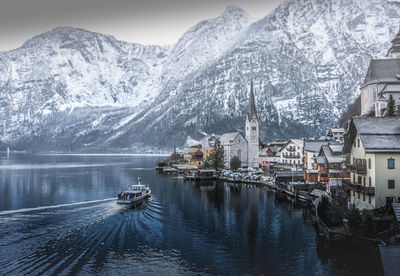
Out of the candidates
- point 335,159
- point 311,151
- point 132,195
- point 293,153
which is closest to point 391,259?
point 335,159

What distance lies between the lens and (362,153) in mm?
52188

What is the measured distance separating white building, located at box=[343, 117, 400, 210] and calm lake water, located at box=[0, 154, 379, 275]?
31.1 feet

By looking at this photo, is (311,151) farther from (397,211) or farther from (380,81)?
(397,211)

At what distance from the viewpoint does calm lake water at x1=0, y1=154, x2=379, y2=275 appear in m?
39.0

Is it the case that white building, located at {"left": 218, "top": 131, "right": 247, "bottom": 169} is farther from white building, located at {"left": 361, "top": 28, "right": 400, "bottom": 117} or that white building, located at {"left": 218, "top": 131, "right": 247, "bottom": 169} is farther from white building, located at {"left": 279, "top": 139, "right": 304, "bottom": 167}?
white building, located at {"left": 361, "top": 28, "right": 400, "bottom": 117}

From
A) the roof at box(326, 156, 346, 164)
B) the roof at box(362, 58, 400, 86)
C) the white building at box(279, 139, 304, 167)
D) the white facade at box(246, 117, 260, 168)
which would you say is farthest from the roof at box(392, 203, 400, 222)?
the white facade at box(246, 117, 260, 168)

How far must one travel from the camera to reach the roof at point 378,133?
48.7 m

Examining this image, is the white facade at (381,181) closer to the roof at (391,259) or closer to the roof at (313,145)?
the roof at (391,259)

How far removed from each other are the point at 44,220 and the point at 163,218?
2042 cm

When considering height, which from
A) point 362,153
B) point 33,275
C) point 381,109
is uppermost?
point 381,109

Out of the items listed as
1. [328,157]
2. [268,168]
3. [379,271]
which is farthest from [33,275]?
[268,168]

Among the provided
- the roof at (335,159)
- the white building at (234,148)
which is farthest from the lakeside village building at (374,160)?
the white building at (234,148)

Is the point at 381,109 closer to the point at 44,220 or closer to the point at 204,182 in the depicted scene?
the point at 204,182

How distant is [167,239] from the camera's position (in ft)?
163
